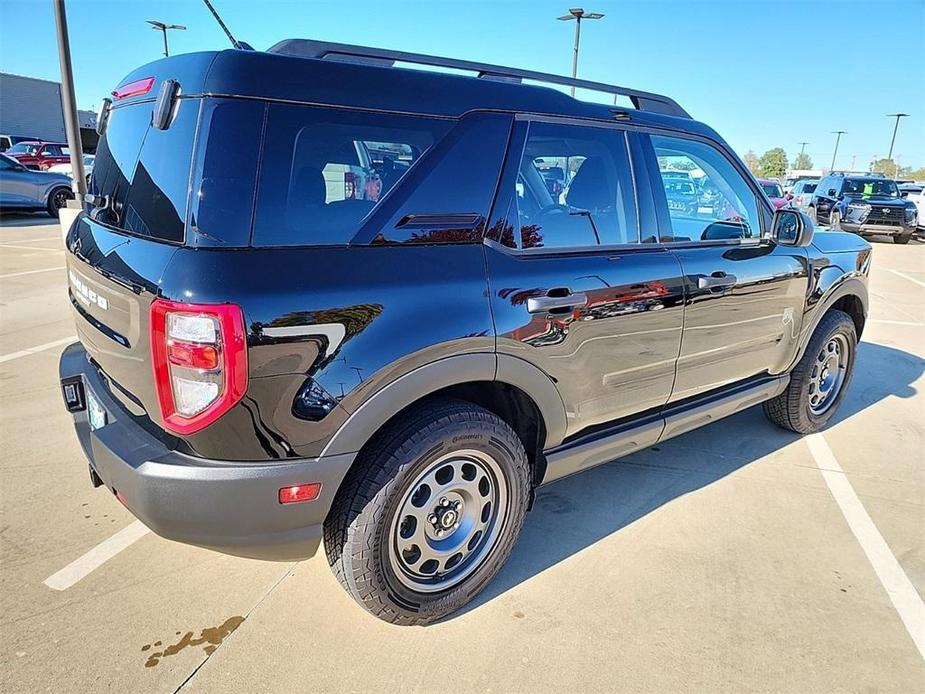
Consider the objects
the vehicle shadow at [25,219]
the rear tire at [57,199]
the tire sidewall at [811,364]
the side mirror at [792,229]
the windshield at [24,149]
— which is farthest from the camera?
the windshield at [24,149]

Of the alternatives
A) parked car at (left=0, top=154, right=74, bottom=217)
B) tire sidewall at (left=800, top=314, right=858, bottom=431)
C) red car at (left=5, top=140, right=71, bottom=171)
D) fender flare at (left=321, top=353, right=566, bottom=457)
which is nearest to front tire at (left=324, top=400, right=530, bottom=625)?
fender flare at (left=321, top=353, right=566, bottom=457)

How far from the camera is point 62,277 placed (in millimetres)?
8320

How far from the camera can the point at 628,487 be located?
346 centimetres

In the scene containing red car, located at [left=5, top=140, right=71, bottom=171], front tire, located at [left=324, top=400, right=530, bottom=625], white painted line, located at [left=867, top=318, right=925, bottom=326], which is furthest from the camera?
red car, located at [left=5, top=140, right=71, bottom=171]

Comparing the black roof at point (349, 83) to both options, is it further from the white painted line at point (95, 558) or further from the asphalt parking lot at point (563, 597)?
the asphalt parking lot at point (563, 597)

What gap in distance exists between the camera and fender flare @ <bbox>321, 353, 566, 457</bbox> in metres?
1.96

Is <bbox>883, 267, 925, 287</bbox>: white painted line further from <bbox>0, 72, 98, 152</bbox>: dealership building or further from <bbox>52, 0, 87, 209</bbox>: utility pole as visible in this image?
<bbox>0, 72, 98, 152</bbox>: dealership building

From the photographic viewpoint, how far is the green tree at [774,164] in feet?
269

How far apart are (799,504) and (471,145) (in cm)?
263

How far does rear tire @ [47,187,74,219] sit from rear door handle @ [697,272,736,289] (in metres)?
16.4

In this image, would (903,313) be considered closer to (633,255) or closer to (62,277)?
(633,255)

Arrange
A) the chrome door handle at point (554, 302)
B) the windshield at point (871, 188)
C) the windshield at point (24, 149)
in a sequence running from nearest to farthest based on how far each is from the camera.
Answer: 1. the chrome door handle at point (554, 302)
2. the windshield at point (871, 188)
3. the windshield at point (24, 149)

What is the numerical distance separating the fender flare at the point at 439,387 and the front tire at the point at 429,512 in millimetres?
146

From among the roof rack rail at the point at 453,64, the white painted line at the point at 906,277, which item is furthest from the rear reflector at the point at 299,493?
the white painted line at the point at 906,277
